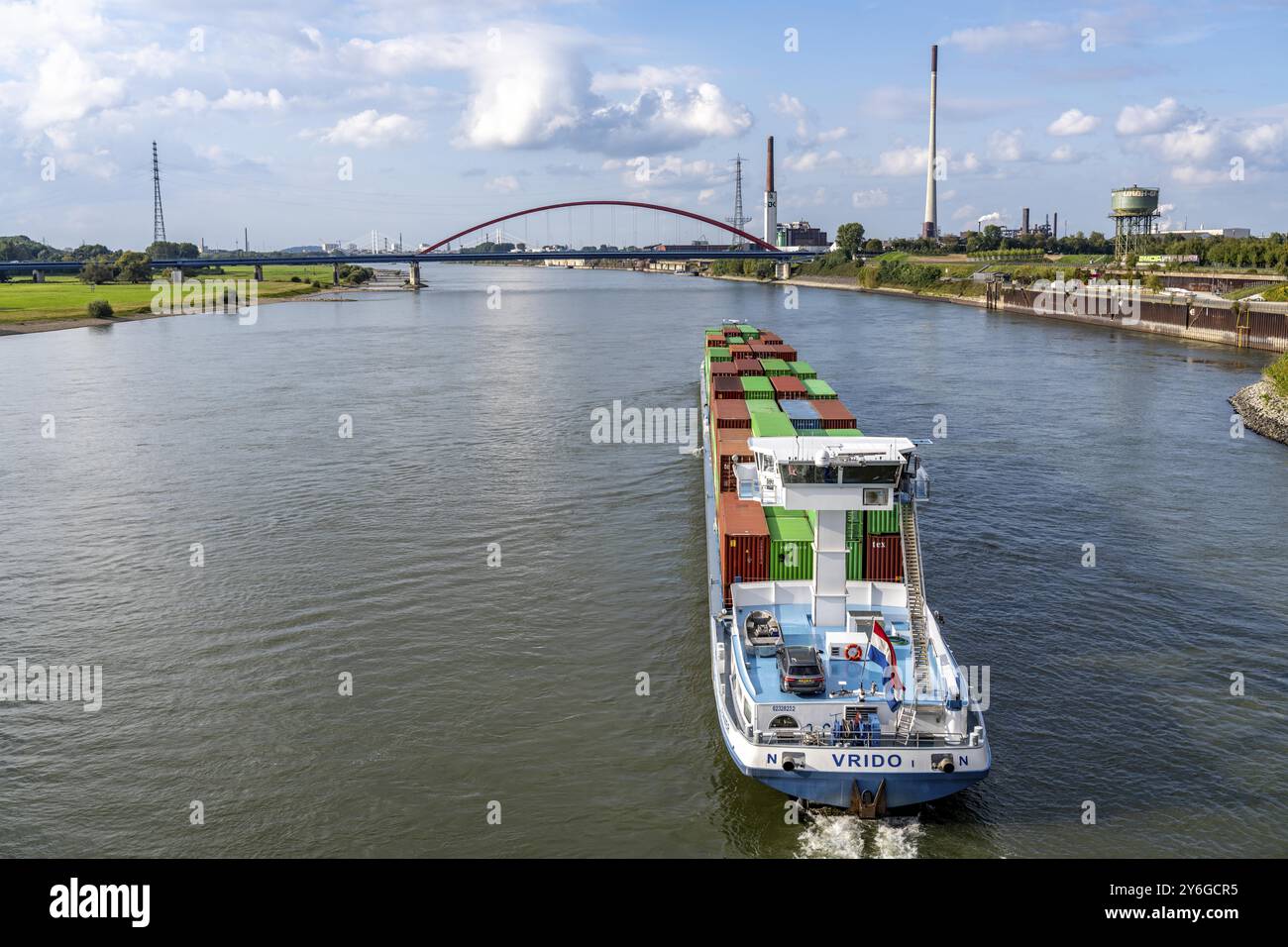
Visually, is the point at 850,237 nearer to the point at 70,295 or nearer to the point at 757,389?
the point at 70,295

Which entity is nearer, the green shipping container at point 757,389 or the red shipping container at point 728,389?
the green shipping container at point 757,389

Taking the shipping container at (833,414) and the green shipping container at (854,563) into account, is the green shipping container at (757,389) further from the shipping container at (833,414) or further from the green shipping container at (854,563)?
the green shipping container at (854,563)

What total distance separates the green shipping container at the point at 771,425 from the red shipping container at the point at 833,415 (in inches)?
57.7

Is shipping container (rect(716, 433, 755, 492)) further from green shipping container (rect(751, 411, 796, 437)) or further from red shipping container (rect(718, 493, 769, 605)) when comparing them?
red shipping container (rect(718, 493, 769, 605))

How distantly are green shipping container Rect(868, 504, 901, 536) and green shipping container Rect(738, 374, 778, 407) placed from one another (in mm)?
14594

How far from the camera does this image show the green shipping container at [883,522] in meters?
20.5

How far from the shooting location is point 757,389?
35.7m

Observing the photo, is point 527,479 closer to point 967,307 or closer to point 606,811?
point 606,811

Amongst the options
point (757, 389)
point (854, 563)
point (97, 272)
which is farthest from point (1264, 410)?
A: point (97, 272)

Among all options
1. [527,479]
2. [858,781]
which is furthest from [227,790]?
[527,479]

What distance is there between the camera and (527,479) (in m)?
36.2

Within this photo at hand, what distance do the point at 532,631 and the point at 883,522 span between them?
8.22 m

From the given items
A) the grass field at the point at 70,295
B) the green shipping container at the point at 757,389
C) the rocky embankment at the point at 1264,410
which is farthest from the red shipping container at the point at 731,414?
the grass field at the point at 70,295
